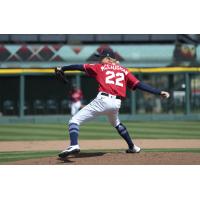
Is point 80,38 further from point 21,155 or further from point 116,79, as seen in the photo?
point 116,79

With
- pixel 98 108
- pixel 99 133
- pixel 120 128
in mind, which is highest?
pixel 98 108

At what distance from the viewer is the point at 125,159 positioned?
654 cm

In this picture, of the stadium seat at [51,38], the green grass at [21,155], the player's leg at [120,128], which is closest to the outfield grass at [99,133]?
the green grass at [21,155]

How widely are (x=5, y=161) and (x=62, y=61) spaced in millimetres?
13154

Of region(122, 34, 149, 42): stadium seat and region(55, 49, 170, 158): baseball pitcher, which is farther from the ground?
region(122, 34, 149, 42): stadium seat

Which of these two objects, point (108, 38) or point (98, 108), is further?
point (108, 38)

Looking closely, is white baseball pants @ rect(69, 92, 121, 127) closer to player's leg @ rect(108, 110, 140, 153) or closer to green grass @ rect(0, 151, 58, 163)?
player's leg @ rect(108, 110, 140, 153)

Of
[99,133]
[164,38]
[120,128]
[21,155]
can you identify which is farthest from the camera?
[164,38]

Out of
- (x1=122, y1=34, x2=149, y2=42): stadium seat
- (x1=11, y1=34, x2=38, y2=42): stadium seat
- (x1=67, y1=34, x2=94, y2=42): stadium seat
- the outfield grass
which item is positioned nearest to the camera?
the outfield grass

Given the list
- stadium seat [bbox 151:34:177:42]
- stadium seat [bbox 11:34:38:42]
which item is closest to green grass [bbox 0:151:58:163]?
stadium seat [bbox 11:34:38:42]

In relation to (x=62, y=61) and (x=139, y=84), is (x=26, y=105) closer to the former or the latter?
(x=62, y=61)

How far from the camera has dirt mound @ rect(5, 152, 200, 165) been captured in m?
6.29

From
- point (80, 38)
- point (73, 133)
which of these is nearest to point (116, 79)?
point (73, 133)

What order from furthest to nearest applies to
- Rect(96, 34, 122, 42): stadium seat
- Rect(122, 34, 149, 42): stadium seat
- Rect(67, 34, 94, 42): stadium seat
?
Rect(96, 34, 122, 42): stadium seat, Rect(122, 34, 149, 42): stadium seat, Rect(67, 34, 94, 42): stadium seat
